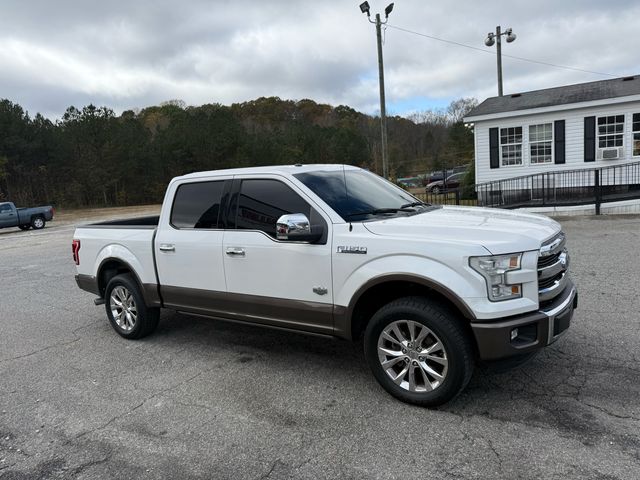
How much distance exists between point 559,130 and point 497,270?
1709 cm

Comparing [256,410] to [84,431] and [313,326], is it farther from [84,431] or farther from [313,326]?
[84,431]

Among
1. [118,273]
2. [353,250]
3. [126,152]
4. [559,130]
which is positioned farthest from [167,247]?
[126,152]

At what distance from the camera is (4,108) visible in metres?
38.9

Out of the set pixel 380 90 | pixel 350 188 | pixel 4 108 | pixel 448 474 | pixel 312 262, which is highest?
pixel 4 108

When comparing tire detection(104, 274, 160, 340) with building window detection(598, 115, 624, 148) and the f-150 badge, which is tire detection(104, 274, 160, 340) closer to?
the f-150 badge

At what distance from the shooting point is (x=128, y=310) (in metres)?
5.80

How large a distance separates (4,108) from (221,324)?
41.8 m

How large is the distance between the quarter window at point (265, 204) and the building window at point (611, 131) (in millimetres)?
16970

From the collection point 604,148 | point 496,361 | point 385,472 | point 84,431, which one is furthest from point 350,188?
point 604,148

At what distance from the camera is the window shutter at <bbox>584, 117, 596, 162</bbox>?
1756 centimetres

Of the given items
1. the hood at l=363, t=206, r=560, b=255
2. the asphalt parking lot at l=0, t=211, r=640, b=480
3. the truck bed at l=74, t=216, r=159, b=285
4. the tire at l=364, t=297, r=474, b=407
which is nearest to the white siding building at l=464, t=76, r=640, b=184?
the asphalt parking lot at l=0, t=211, r=640, b=480

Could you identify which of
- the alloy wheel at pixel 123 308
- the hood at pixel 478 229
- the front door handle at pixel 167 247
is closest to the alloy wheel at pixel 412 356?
the hood at pixel 478 229

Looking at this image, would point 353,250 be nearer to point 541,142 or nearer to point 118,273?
point 118,273

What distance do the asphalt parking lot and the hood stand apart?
123 centimetres
